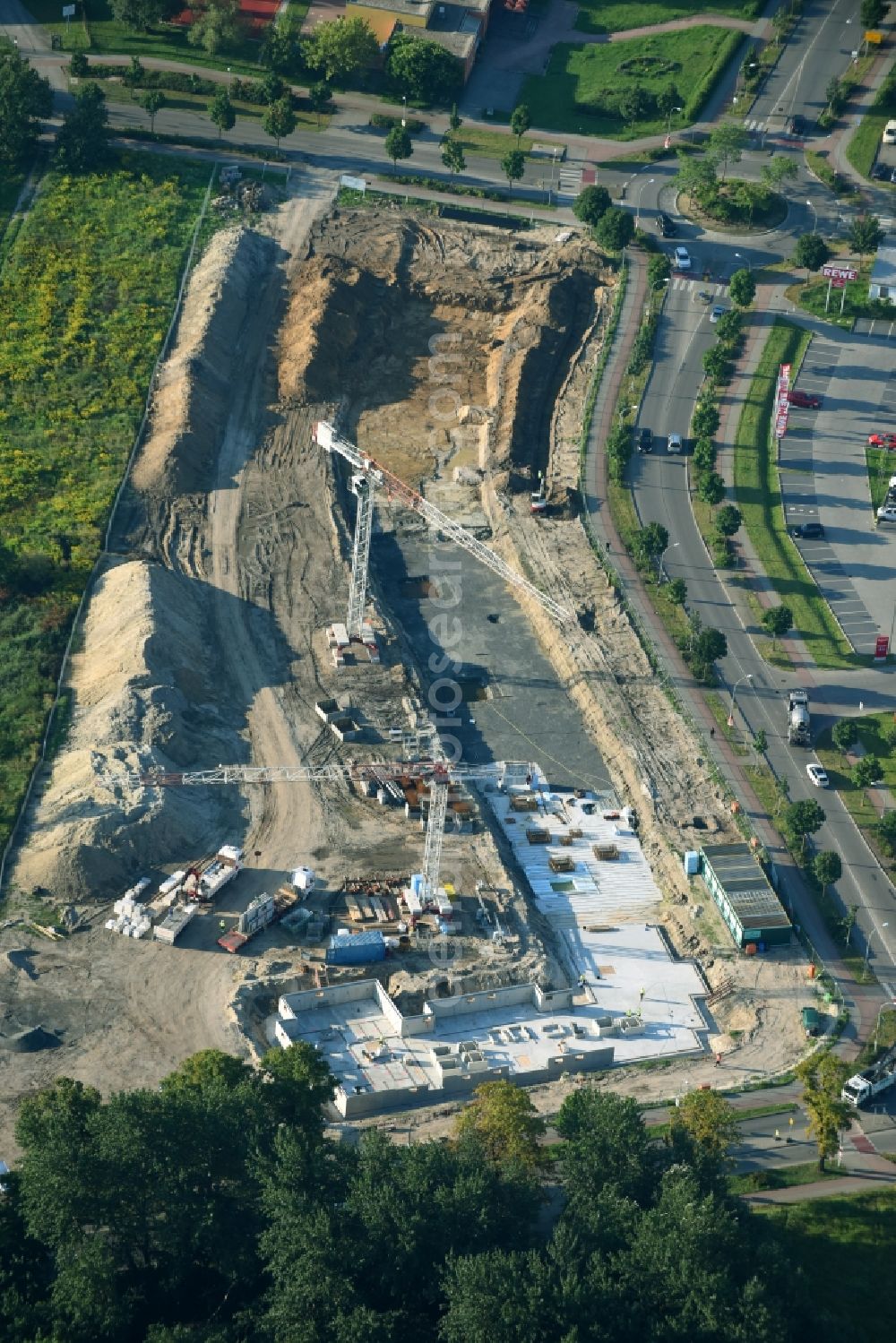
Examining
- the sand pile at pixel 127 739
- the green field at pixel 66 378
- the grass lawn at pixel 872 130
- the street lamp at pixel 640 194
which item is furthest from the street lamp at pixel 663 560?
the grass lawn at pixel 872 130

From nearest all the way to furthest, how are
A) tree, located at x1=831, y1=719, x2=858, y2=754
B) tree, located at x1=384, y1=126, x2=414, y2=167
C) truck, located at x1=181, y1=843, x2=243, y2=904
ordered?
1. truck, located at x1=181, y1=843, x2=243, y2=904
2. tree, located at x1=831, y1=719, x2=858, y2=754
3. tree, located at x1=384, y1=126, x2=414, y2=167

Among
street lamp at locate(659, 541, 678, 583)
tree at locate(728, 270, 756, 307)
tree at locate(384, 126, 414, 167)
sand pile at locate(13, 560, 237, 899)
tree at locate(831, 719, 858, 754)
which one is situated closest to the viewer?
sand pile at locate(13, 560, 237, 899)

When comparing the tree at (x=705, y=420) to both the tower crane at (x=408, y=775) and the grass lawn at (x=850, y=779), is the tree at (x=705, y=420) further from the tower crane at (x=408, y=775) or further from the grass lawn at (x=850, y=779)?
the tower crane at (x=408, y=775)

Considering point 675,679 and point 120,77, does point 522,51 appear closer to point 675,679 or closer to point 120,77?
point 120,77

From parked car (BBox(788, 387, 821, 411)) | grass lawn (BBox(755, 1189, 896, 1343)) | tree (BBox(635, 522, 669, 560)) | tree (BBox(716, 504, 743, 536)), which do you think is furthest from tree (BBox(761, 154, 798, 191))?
grass lawn (BBox(755, 1189, 896, 1343))

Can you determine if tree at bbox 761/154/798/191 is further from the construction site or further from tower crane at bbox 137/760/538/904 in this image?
tower crane at bbox 137/760/538/904

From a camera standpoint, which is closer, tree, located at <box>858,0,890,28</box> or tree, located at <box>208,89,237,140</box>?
tree, located at <box>208,89,237,140</box>
